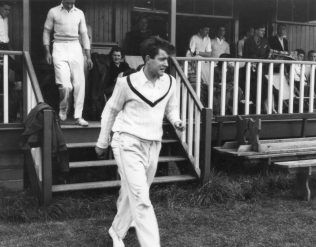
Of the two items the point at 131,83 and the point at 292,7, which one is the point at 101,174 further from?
the point at 292,7

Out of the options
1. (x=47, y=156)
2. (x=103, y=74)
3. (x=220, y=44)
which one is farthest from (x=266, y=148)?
(x=220, y=44)

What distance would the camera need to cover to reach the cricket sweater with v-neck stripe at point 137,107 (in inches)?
177

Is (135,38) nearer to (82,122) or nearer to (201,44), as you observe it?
(201,44)

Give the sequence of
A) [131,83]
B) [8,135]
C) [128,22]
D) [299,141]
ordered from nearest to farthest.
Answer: [131,83] < [8,135] < [299,141] < [128,22]

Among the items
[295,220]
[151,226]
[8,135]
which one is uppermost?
[8,135]

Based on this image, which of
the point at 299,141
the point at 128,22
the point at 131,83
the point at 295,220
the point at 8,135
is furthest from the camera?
the point at 128,22

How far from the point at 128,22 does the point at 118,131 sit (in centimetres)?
635

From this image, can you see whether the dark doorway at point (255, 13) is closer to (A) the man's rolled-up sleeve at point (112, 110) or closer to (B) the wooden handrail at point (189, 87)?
(B) the wooden handrail at point (189, 87)

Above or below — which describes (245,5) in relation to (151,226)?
above

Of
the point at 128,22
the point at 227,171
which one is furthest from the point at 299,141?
the point at 128,22

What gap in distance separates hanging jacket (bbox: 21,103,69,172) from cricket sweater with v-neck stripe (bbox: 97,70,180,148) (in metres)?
1.49

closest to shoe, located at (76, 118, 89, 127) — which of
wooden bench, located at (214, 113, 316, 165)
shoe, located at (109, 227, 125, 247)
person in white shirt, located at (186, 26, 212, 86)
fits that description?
wooden bench, located at (214, 113, 316, 165)

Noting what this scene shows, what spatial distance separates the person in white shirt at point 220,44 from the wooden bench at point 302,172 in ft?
14.4

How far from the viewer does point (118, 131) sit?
454 cm
